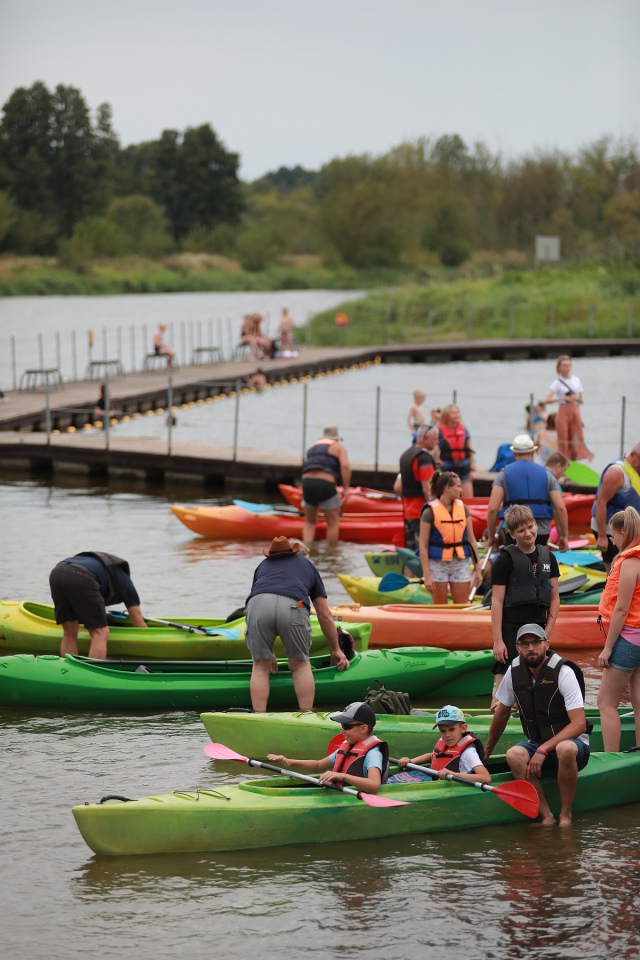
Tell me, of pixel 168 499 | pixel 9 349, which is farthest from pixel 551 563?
pixel 9 349

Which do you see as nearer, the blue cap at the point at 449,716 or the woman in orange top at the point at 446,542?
the blue cap at the point at 449,716

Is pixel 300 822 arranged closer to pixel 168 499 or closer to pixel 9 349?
pixel 168 499

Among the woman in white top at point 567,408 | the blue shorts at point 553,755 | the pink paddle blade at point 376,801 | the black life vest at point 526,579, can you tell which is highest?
the woman in white top at point 567,408

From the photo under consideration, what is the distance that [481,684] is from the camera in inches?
381

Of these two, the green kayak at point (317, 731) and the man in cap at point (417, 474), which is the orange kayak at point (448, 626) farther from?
the green kayak at point (317, 731)

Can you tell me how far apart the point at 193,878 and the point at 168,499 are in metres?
13.4

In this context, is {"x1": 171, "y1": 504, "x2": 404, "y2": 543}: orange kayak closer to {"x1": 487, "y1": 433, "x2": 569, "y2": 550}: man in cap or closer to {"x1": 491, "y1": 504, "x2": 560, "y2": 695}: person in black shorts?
{"x1": 487, "y1": 433, "x2": 569, "y2": 550}: man in cap

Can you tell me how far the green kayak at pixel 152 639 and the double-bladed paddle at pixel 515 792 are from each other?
10.0 feet

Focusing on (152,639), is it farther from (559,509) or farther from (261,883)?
(261,883)

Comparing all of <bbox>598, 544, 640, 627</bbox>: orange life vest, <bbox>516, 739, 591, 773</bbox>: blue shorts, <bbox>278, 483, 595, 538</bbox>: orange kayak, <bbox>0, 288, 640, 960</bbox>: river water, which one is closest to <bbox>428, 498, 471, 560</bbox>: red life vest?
<bbox>0, 288, 640, 960</bbox>: river water

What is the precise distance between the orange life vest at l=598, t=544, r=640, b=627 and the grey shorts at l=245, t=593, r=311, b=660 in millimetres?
2095

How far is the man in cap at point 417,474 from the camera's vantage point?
39.7 feet

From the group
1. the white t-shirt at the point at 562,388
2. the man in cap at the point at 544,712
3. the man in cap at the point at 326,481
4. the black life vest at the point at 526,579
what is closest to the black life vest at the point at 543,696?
the man in cap at the point at 544,712

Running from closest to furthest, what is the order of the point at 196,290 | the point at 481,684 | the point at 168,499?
1. the point at 481,684
2. the point at 168,499
3. the point at 196,290
